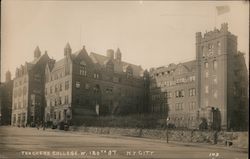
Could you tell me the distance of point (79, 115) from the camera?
44.0m

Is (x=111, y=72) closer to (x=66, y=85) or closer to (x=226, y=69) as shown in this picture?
(x=66, y=85)

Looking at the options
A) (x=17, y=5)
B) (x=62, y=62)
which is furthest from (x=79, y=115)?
(x=17, y=5)

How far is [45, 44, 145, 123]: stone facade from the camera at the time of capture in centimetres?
4509

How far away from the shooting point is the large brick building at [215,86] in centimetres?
3994

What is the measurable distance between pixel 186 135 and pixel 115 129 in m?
8.30

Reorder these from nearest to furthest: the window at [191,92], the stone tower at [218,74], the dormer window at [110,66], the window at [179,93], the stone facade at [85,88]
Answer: the stone tower at [218,74]
the stone facade at [85,88]
the window at [191,92]
the window at [179,93]
the dormer window at [110,66]

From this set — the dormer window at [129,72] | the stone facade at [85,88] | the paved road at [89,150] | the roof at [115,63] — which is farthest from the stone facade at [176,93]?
the paved road at [89,150]

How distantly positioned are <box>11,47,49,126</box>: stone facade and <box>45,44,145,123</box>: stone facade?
1152 millimetres

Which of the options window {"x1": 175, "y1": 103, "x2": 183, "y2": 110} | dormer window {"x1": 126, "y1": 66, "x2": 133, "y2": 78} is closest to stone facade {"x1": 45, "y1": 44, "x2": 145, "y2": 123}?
dormer window {"x1": 126, "y1": 66, "x2": 133, "y2": 78}

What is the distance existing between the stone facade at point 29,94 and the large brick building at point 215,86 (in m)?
17.7

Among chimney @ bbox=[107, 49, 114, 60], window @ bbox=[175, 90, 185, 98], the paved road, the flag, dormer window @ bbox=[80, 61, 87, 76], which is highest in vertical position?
chimney @ bbox=[107, 49, 114, 60]

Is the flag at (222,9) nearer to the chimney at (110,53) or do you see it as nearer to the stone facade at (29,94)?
the stone facade at (29,94)

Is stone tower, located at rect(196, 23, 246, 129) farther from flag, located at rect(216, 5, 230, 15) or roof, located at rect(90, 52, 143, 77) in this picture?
flag, located at rect(216, 5, 230, 15)

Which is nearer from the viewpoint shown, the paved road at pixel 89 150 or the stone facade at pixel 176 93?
the paved road at pixel 89 150
